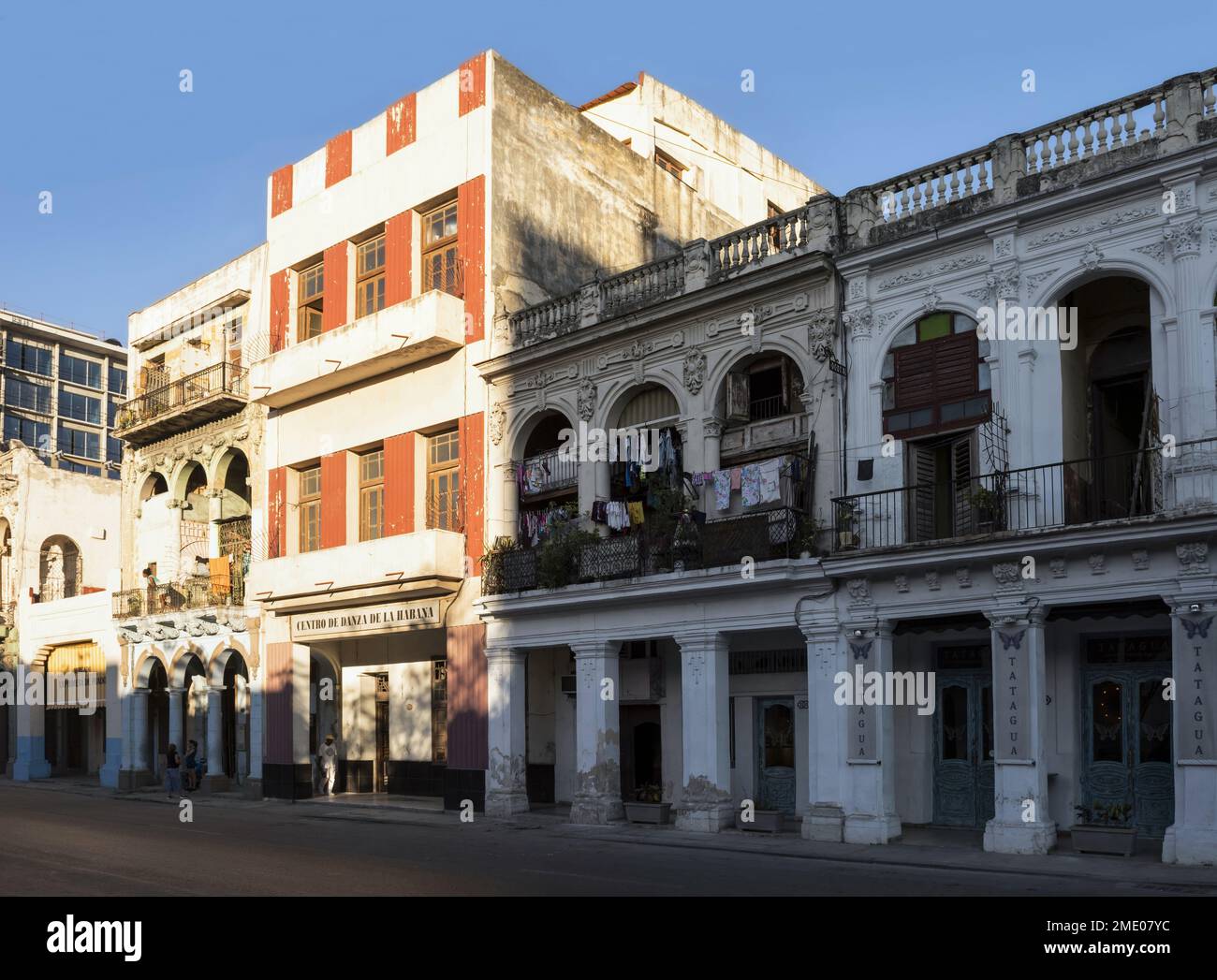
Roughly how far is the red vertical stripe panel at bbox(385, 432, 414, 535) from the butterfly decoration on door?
15.5m

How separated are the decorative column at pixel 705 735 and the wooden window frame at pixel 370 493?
9.11 metres

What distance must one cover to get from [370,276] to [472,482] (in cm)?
643

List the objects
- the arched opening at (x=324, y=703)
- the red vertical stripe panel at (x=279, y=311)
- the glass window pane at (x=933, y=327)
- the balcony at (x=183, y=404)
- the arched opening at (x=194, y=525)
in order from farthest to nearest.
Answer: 1. the arched opening at (x=194, y=525)
2. the balcony at (x=183, y=404)
3. the red vertical stripe panel at (x=279, y=311)
4. the arched opening at (x=324, y=703)
5. the glass window pane at (x=933, y=327)

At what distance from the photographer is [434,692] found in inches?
1128

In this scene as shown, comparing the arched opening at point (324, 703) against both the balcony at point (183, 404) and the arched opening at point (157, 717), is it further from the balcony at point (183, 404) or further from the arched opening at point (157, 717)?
the arched opening at point (157, 717)

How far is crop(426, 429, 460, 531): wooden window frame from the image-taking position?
86.4 ft

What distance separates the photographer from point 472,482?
25.8m

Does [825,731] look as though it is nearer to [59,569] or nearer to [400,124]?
[400,124]

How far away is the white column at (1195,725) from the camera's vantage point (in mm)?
15547

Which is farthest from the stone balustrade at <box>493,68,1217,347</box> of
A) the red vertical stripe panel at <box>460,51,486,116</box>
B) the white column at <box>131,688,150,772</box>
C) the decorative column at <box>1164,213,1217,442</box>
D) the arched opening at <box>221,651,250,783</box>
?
the white column at <box>131,688,150,772</box>

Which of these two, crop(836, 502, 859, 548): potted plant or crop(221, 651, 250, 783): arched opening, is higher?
crop(836, 502, 859, 548): potted plant

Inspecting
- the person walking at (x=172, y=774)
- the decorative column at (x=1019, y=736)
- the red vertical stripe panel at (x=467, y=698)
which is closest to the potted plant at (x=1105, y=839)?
the decorative column at (x=1019, y=736)

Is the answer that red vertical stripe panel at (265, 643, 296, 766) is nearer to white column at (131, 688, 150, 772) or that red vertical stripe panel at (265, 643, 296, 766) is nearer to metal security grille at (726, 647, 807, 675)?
white column at (131, 688, 150, 772)

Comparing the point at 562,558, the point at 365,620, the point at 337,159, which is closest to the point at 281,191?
the point at 337,159
